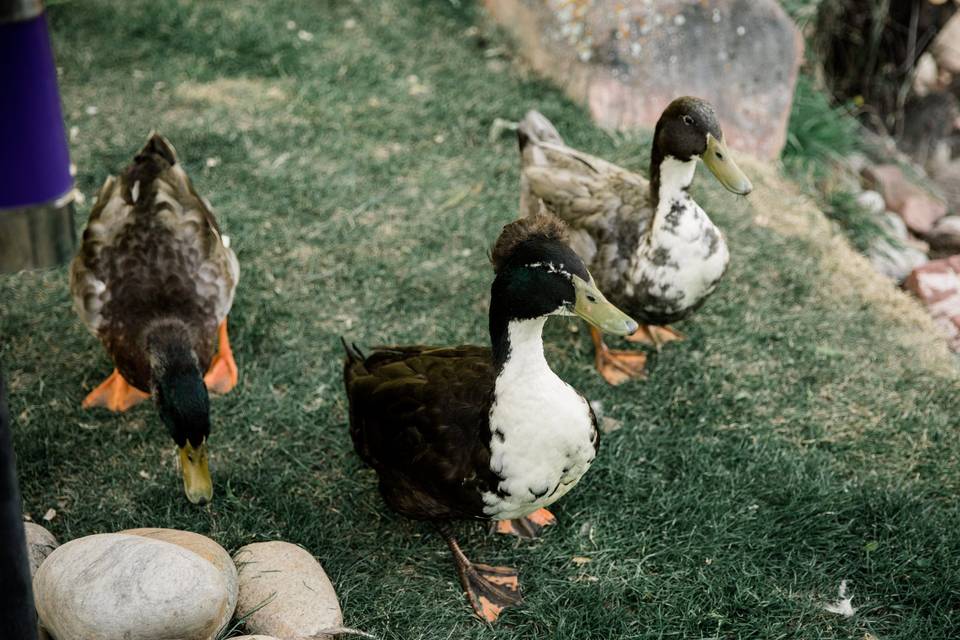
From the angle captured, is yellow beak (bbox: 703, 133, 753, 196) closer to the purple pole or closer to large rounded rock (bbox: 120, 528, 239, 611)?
large rounded rock (bbox: 120, 528, 239, 611)

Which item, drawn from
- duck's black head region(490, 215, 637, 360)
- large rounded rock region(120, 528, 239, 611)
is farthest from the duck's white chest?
large rounded rock region(120, 528, 239, 611)

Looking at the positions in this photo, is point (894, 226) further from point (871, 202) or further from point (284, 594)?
point (284, 594)

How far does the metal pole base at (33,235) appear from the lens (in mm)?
1626

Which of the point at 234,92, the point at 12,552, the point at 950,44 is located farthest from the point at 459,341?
the point at 950,44

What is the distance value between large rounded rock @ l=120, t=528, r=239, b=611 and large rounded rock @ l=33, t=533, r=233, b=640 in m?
0.06

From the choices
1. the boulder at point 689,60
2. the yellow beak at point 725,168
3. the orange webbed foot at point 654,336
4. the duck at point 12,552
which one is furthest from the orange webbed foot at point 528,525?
the boulder at point 689,60

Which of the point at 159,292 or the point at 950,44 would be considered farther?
the point at 950,44

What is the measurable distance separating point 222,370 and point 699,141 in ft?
7.14

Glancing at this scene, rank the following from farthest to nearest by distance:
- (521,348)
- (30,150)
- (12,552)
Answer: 1. (521,348)
2. (12,552)
3. (30,150)

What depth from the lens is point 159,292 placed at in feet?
11.9

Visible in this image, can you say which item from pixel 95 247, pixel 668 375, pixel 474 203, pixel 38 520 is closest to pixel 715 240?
pixel 668 375

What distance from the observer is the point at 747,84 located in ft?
18.6

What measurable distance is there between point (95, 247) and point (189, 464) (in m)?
1.09

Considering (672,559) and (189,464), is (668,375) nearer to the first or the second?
(672,559)
